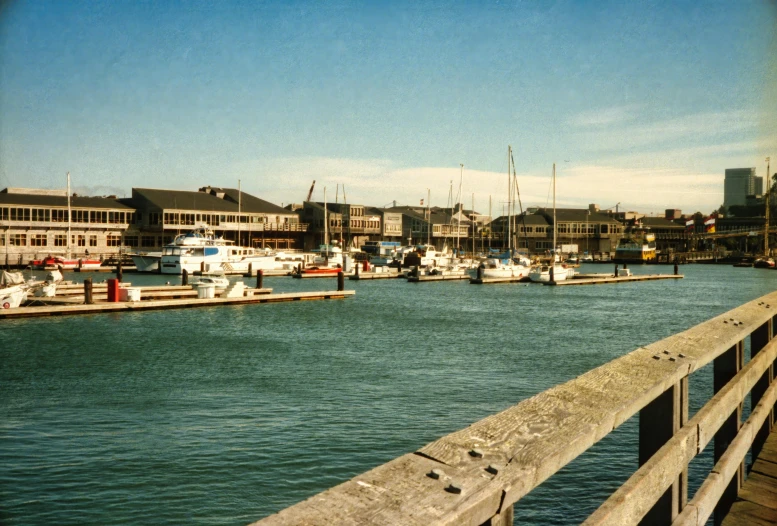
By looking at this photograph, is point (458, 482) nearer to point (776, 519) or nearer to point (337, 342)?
point (776, 519)

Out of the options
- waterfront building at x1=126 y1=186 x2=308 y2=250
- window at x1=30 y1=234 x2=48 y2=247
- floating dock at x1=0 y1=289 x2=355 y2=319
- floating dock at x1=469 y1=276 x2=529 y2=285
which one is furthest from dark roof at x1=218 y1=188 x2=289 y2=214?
floating dock at x1=0 y1=289 x2=355 y2=319

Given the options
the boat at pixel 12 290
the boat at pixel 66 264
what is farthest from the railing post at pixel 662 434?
the boat at pixel 66 264

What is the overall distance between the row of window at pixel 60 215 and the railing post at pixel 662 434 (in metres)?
105

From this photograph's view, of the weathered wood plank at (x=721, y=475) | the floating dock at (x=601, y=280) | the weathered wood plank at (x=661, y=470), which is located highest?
the weathered wood plank at (x=661, y=470)

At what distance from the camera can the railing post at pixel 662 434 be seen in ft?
13.9

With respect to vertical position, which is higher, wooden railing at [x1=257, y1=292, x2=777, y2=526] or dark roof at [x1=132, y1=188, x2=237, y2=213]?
dark roof at [x1=132, y1=188, x2=237, y2=213]

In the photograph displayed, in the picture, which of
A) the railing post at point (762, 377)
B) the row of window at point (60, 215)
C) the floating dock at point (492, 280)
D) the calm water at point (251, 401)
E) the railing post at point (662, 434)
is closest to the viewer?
the railing post at point (662, 434)

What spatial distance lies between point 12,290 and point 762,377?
3730 centimetres

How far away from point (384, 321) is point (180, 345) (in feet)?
45.0

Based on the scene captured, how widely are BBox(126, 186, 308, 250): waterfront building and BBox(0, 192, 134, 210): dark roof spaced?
365 centimetres

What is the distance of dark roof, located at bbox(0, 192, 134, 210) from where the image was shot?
3824 inches

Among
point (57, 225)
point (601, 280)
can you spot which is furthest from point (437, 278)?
point (57, 225)

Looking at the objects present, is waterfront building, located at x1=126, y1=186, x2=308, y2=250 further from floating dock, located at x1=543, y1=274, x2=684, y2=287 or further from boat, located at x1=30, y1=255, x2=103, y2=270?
floating dock, located at x1=543, y1=274, x2=684, y2=287

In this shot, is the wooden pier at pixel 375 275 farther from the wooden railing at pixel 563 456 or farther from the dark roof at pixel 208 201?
the wooden railing at pixel 563 456
